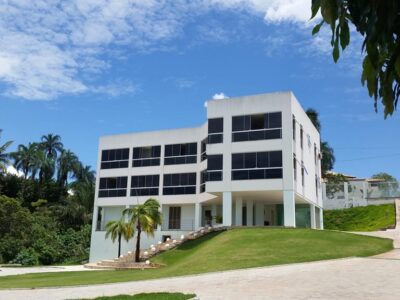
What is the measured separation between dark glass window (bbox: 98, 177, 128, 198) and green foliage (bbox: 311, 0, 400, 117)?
1784 inches

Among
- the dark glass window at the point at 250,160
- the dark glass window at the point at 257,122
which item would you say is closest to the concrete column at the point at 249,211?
the dark glass window at the point at 250,160

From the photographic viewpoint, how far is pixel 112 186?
160 feet

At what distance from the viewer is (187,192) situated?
44531 millimetres

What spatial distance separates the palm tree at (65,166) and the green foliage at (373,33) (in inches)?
2877

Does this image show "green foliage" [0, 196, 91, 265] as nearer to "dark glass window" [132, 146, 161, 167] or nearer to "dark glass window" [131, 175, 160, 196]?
"dark glass window" [131, 175, 160, 196]

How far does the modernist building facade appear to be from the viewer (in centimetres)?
3575

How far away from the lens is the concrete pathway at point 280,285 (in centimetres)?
1408

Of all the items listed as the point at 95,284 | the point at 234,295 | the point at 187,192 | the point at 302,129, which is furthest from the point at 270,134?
the point at 234,295

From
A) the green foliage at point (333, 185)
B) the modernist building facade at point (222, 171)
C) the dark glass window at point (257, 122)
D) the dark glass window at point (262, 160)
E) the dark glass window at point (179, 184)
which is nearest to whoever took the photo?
the dark glass window at point (262, 160)

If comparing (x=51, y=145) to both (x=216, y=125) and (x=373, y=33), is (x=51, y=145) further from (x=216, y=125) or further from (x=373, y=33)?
(x=373, y=33)

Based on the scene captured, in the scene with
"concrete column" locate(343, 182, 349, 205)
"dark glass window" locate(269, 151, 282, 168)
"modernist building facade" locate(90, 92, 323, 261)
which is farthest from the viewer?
"concrete column" locate(343, 182, 349, 205)

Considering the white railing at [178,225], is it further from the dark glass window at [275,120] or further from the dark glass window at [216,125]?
the dark glass window at [275,120]

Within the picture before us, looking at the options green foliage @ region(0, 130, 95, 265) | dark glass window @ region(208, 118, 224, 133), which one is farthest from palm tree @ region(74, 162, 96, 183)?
dark glass window @ region(208, 118, 224, 133)

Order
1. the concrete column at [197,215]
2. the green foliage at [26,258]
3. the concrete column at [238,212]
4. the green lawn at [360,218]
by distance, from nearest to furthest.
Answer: the concrete column at [238,212] < the concrete column at [197,215] < the green lawn at [360,218] < the green foliage at [26,258]
